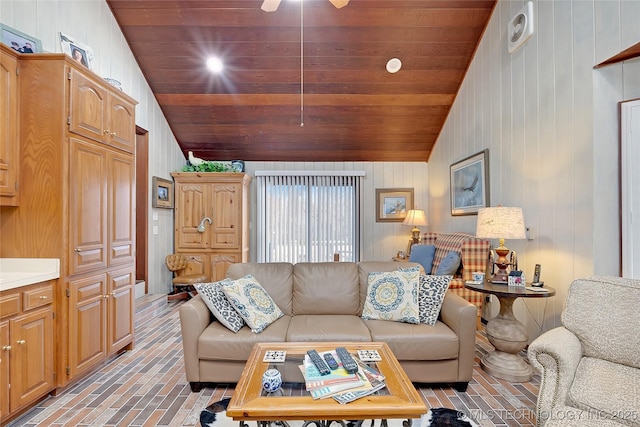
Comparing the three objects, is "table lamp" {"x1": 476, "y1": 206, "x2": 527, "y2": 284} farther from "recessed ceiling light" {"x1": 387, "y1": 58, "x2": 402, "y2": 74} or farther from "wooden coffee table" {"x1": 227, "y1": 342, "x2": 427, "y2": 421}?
"recessed ceiling light" {"x1": 387, "y1": 58, "x2": 402, "y2": 74}

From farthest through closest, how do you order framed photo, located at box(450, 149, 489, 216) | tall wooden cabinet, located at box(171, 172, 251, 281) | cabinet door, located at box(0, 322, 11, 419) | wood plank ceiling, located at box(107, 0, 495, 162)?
tall wooden cabinet, located at box(171, 172, 251, 281) → framed photo, located at box(450, 149, 489, 216) → wood plank ceiling, located at box(107, 0, 495, 162) → cabinet door, located at box(0, 322, 11, 419)

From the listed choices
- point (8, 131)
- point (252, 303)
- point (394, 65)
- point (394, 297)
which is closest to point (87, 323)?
point (252, 303)

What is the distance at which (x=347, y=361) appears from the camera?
1.61 m

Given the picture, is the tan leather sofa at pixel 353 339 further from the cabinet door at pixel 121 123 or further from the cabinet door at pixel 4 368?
the cabinet door at pixel 121 123

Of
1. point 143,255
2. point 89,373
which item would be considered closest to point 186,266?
point 143,255

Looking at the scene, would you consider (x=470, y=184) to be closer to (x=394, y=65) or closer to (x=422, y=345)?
(x=394, y=65)

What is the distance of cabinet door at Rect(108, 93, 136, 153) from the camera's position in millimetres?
2594

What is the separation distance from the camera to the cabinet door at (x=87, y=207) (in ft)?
7.13

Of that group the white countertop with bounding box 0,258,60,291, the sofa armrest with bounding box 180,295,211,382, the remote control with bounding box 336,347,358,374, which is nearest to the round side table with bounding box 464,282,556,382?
the remote control with bounding box 336,347,358,374

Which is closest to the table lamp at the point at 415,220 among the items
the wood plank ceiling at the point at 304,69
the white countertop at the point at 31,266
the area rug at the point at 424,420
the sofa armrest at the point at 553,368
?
the wood plank ceiling at the point at 304,69

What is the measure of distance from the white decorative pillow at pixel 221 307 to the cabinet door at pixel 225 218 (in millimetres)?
2576

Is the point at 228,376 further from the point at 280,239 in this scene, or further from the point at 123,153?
the point at 280,239

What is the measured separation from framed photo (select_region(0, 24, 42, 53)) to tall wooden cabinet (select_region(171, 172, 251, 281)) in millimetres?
2569

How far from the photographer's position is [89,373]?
2439mm
